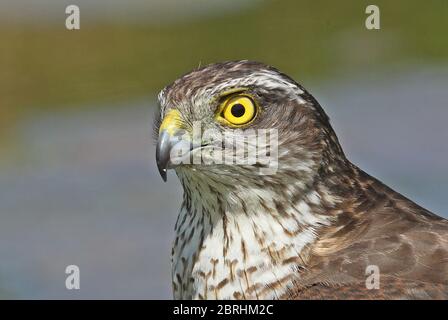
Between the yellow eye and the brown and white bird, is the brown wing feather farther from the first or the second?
the yellow eye

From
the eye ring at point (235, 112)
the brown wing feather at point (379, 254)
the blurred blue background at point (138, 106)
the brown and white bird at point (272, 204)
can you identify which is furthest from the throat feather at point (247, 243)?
the blurred blue background at point (138, 106)

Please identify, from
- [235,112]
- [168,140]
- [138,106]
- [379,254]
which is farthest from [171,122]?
[138,106]

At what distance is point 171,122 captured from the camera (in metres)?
7.30

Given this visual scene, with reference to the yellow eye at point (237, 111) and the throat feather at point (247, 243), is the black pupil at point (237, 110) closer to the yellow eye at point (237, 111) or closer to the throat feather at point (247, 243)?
the yellow eye at point (237, 111)

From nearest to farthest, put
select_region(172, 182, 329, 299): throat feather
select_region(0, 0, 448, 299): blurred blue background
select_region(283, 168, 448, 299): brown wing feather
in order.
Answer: select_region(283, 168, 448, 299): brown wing feather → select_region(172, 182, 329, 299): throat feather → select_region(0, 0, 448, 299): blurred blue background

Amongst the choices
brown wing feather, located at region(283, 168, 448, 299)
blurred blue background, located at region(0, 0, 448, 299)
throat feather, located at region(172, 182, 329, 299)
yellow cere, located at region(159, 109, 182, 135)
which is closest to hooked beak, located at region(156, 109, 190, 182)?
yellow cere, located at region(159, 109, 182, 135)

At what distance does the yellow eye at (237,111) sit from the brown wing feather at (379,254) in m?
0.83

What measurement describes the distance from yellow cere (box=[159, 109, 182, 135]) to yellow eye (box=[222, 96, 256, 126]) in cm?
28

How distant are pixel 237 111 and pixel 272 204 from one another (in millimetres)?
615

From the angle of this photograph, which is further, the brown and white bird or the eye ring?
the eye ring

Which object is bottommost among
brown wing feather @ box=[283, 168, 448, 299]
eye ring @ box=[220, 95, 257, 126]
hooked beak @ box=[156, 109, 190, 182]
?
brown wing feather @ box=[283, 168, 448, 299]

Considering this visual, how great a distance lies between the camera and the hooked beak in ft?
23.4

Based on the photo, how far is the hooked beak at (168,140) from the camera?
7125mm

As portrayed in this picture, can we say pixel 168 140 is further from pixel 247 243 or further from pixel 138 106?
pixel 138 106
